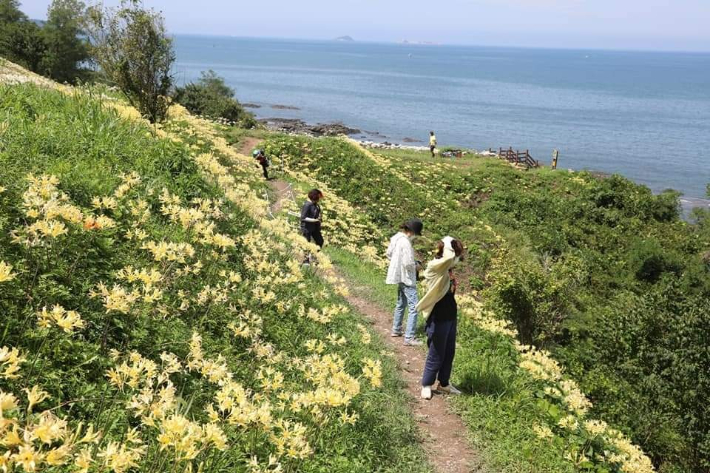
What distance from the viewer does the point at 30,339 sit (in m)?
3.42

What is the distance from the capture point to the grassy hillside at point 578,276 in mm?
12453

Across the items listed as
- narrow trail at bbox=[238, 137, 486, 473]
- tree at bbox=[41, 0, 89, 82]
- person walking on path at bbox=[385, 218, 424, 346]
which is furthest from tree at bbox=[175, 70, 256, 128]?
narrow trail at bbox=[238, 137, 486, 473]

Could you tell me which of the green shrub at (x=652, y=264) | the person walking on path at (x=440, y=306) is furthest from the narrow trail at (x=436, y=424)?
the green shrub at (x=652, y=264)

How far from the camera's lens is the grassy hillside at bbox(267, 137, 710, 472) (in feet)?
40.9

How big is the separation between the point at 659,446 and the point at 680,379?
7.83 feet

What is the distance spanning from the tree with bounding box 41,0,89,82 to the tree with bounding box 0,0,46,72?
822mm

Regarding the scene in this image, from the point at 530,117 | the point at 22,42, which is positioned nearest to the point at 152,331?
the point at 22,42

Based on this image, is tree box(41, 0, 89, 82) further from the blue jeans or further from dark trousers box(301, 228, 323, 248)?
the blue jeans

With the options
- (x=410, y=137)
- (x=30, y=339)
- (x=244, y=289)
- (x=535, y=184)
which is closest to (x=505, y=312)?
(x=244, y=289)

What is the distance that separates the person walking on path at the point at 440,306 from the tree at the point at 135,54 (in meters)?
11.9

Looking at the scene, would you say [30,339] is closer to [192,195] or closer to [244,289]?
[244,289]

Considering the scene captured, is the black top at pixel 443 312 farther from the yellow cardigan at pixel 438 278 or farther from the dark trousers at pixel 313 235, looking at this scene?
the dark trousers at pixel 313 235

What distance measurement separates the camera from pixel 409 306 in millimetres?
8297

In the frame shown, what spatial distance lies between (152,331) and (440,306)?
11.9 feet
